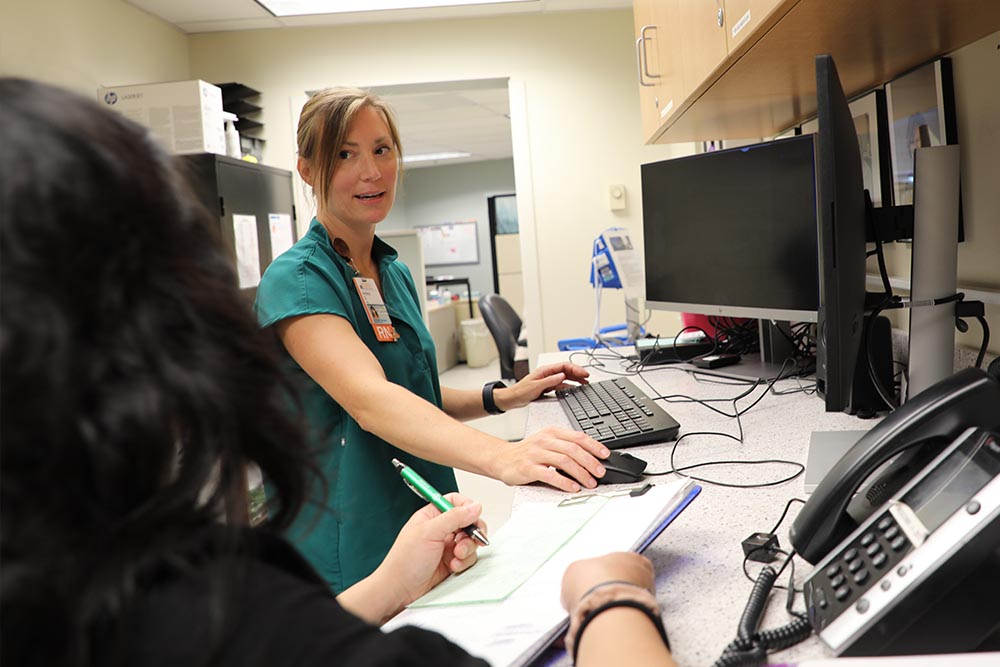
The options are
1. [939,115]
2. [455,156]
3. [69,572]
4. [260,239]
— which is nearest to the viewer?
[69,572]

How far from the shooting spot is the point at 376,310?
4.58 ft

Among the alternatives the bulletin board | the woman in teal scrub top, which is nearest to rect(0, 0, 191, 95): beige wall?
the woman in teal scrub top

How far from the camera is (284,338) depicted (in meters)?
1.25

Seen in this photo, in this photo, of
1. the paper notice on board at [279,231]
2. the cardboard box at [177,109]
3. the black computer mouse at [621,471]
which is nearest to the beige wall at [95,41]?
the cardboard box at [177,109]

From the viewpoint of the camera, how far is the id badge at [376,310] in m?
1.37

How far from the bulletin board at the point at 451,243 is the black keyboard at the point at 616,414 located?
32.7ft

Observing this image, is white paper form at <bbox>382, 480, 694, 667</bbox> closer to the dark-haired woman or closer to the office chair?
the dark-haired woman

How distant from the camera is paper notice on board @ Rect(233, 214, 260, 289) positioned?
352 cm

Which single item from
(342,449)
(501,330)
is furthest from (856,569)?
(501,330)

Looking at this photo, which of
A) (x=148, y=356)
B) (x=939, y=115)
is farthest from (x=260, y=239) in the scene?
(x=148, y=356)

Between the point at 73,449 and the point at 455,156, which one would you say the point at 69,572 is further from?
the point at 455,156

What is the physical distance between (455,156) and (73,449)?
10.2 metres

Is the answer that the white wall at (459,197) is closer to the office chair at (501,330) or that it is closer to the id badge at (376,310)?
the office chair at (501,330)

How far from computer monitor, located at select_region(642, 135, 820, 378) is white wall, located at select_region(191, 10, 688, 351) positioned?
83.0 inches
